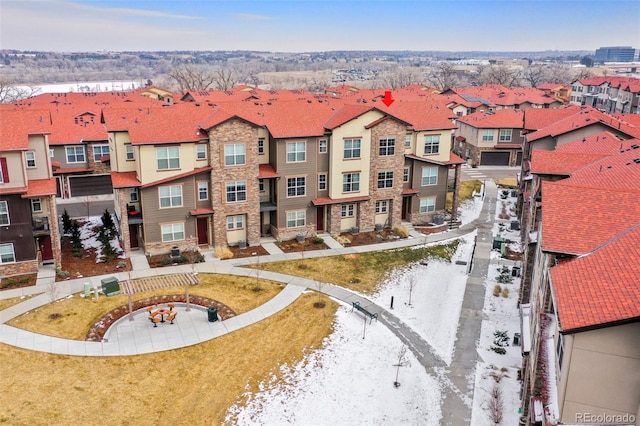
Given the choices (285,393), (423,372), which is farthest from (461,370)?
(285,393)

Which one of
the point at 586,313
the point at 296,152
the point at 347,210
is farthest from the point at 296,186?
the point at 586,313

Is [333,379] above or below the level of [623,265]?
below

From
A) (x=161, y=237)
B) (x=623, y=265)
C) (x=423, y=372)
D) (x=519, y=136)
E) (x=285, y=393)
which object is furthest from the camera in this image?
(x=519, y=136)

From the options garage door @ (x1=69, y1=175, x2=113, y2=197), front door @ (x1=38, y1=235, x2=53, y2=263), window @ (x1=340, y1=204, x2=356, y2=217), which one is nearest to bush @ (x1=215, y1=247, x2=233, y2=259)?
window @ (x1=340, y1=204, x2=356, y2=217)

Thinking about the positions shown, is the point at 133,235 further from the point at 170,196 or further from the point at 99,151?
the point at 99,151

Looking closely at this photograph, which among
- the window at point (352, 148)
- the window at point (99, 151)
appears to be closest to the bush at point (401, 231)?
the window at point (352, 148)

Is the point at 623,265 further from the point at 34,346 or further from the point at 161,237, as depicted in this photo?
the point at 161,237

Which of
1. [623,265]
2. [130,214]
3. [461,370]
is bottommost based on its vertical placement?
[461,370]
